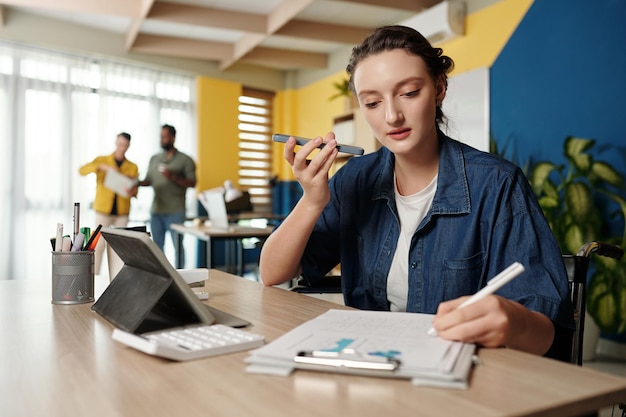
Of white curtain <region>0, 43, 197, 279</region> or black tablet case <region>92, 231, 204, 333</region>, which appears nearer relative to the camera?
black tablet case <region>92, 231, 204, 333</region>

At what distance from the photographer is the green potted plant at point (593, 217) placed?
126 inches

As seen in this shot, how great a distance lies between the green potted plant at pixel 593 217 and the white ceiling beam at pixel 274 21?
2.68 meters

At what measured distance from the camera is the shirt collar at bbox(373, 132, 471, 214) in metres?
1.21

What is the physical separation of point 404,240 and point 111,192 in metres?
4.80

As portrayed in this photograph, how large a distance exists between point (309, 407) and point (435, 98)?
0.88 meters

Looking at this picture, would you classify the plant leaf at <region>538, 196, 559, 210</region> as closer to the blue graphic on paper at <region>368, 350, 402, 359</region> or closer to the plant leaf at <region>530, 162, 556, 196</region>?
the plant leaf at <region>530, 162, 556, 196</region>

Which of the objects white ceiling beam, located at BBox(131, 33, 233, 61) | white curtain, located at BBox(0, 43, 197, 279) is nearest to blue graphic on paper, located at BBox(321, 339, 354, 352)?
white curtain, located at BBox(0, 43, 197, 279)

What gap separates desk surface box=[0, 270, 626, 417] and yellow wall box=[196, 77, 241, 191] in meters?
6.45

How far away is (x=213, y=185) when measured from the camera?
23.9 feet

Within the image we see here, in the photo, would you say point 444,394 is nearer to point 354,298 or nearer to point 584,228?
point 354,298

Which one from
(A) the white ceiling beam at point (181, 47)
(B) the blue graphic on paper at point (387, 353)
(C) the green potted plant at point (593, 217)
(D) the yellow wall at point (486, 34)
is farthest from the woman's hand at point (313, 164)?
(A) the white ceiling beam at point (181, 47)

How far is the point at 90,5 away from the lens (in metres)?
5.00

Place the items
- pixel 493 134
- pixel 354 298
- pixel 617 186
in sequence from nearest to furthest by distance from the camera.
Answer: pixel 354 298 → pixel 617 186 → pixel 493 134

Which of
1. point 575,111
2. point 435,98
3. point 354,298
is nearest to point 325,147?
point 435,98
